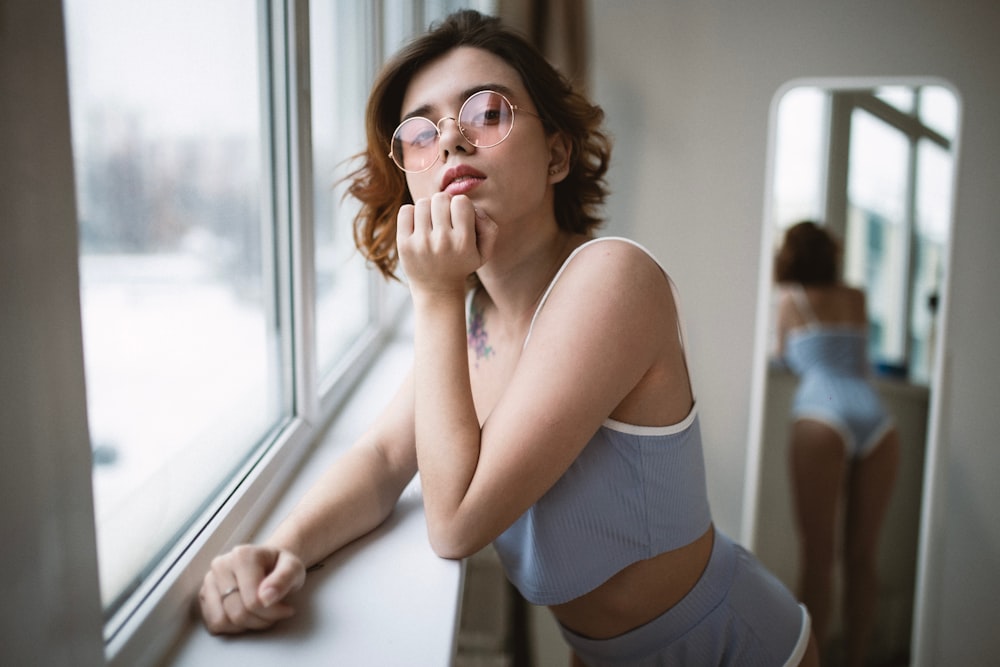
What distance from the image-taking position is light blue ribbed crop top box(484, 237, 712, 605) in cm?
88

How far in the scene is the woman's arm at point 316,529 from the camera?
673 mm

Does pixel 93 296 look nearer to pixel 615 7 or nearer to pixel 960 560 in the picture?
pixel 615 7

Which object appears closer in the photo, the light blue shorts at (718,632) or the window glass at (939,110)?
the light blue shorts at (718,632)

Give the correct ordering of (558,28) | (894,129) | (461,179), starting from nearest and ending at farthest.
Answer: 1. (461,179)
2. (558,28)
3. (894,129)

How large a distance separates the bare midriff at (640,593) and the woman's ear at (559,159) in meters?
0.51

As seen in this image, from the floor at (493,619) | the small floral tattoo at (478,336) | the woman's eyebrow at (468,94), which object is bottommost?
the floor at (493,619)

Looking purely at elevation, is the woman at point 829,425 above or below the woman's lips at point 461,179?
below

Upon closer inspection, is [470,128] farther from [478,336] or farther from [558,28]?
[558,28]

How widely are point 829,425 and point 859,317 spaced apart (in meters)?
Result: 0.34

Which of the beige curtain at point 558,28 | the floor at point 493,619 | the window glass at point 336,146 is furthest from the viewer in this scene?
the floor at point 493,619

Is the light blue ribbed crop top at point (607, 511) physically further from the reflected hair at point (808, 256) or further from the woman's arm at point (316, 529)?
the reflected hair at point (808, 256)

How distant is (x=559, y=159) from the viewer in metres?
1.03

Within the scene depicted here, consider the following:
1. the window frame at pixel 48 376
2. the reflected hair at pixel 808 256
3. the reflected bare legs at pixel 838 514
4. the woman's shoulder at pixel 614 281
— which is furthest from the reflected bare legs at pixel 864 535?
the window frame at pixel 48 376

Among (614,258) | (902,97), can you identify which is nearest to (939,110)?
(902,97)
